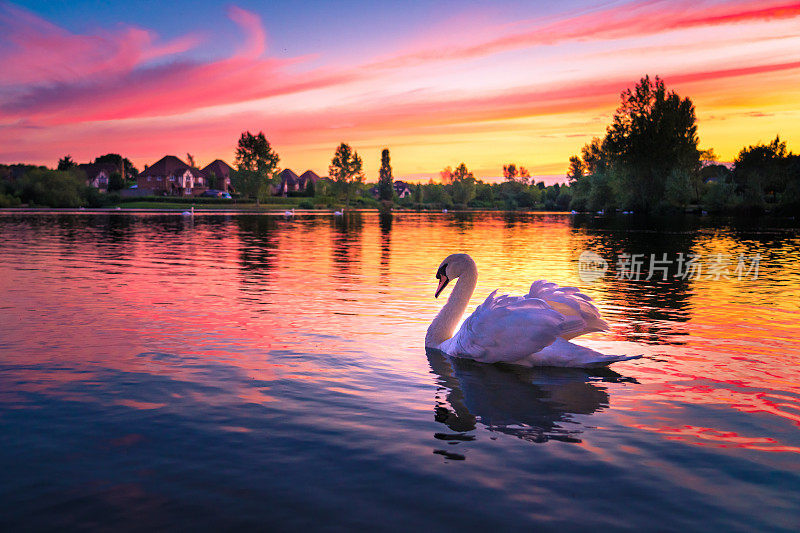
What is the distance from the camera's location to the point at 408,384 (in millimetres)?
7980

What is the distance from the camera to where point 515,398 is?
7.50 m

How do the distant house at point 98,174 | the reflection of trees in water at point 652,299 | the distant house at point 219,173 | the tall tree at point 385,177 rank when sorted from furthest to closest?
the tall tree at point 385,177
the distant house at point 219,173
the distant house at point 98,174
the reflection of trees in water at point 652,299

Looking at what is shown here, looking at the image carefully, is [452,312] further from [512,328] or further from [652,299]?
[652,299]

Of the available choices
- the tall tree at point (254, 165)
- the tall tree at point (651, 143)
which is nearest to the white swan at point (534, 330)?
the tall tree at point (651, 143)

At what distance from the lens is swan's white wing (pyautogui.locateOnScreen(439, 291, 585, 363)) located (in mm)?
7965

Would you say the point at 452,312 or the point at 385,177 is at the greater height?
the point at 385,177

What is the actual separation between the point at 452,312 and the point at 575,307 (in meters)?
2.28

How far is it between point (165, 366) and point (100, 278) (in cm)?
1159

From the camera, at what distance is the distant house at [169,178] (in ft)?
517

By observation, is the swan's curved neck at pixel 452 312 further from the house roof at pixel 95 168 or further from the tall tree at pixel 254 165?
the house roof at pixel 95 168

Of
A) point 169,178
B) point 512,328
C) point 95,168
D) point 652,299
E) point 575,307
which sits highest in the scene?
point 95,168

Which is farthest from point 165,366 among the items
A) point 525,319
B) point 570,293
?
point 570,293

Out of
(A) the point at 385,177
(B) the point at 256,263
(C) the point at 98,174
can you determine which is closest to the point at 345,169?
(A) the point at 385,177

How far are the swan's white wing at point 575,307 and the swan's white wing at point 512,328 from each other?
0.82 feet
